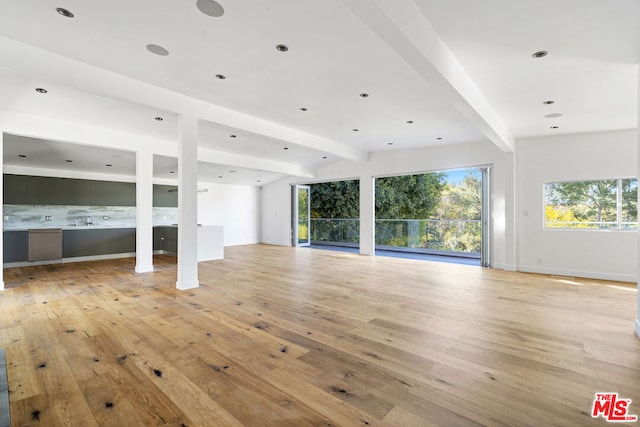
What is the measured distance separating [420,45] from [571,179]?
534 centimetres

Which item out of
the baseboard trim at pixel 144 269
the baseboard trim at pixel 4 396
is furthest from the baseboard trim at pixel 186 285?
the baseboard trim at pixel 4 396

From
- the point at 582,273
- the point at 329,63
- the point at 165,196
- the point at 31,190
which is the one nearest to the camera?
the point at 329,63

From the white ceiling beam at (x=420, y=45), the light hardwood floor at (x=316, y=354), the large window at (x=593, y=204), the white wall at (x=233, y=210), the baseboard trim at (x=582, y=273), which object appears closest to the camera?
the light hardwood floor at (x=316, y=354)

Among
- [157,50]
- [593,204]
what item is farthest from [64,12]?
[593,204]

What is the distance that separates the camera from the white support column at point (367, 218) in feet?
28.3

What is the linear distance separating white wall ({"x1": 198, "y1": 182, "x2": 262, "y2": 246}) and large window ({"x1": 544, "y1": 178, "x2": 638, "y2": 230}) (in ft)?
30.5

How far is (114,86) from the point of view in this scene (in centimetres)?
372

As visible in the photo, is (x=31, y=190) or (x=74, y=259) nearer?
(x=31, y=190)

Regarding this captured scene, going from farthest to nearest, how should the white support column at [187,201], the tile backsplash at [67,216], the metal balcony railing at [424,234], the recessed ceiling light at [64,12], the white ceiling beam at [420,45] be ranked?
the metal balcony railing at [424,234], the tile backsplash at [67,216], the white support column at [187,201], the recessed ceiling light at [64,12], the white ceiling beam at [420,45]

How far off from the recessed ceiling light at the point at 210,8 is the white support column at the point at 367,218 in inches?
257

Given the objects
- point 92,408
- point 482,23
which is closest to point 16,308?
point 92,408

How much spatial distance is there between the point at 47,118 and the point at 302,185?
752 cm

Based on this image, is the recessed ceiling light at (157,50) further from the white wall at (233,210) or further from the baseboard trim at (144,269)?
the white wall at (233,210)

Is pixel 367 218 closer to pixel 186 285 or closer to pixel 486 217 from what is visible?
pixel 486 217
